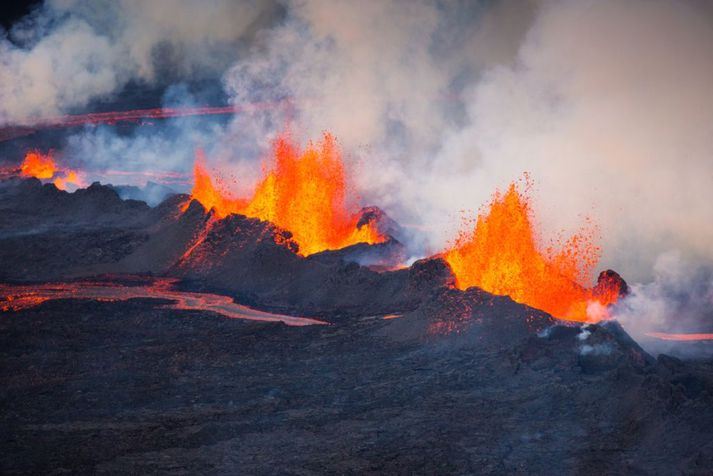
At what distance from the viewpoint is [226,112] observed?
199 ft

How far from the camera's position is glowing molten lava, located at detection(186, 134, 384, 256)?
32625 millimetres

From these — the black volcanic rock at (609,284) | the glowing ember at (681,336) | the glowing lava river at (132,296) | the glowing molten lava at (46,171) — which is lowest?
the glowing ember at (681,336)

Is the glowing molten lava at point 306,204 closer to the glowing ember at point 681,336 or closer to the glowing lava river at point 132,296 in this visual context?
the glowing lava river at point 132,296

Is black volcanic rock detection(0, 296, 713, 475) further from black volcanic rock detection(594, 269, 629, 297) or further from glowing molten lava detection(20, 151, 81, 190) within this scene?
glowing molten lava detection(20, 151, 81, 190)

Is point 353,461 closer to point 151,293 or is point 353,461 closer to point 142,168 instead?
point 151,293

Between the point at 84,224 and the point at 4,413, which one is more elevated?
the point at 84,224

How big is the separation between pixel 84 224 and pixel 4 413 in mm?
20700

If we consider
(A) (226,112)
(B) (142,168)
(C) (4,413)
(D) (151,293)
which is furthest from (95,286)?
(A) (226,112)

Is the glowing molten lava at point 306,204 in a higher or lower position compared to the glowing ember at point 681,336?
higher

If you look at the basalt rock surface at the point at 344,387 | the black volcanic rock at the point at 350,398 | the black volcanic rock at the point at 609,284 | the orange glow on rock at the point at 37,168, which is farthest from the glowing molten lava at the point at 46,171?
the black volcanic rock at the point at 609,284

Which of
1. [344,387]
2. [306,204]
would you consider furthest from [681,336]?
[306,204]

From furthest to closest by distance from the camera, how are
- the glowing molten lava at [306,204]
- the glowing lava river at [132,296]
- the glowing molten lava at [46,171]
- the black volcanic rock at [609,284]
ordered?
the glowing molten lava at [46,171] < the glowing molten lava at [306,204] < the glowing lava river at [132,296] < the black volcanic rock at [609,284]

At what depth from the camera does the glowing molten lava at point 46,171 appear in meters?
46.4

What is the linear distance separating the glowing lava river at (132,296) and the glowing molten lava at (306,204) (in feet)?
17.8
